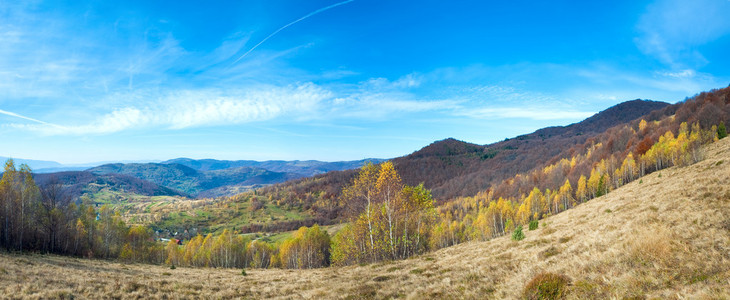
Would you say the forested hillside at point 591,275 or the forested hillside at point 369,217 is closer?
the forested hillside at point 591,275

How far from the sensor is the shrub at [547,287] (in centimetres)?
886

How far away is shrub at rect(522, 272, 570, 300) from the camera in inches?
349

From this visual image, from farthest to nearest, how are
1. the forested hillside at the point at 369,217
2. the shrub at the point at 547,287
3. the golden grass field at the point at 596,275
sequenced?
the forested hillside at the point at 369,217
the shrub at the point at 547,287
the golden grass field at the point at 596,275

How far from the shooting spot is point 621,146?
140875 millimetres

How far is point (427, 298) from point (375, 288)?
11.9ft

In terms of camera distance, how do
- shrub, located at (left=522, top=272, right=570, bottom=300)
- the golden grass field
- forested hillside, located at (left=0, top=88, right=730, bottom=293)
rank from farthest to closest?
forested hillside, located at (left=0, top=88, right=730, bottom=293) < shrub, located at (left=522, top=272, right=570, bottom=300) < the golden grass field

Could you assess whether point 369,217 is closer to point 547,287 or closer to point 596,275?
point 547,287

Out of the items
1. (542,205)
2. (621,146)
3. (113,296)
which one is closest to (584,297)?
(113,296)

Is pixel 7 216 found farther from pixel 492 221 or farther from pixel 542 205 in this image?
pixel 542 205

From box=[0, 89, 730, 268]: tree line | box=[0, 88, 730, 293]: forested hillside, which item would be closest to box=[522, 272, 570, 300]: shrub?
box=[0, 88, 730, 293]: forested hillside

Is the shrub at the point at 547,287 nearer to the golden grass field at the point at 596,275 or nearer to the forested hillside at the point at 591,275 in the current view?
the forested hillside at the point at 591,275

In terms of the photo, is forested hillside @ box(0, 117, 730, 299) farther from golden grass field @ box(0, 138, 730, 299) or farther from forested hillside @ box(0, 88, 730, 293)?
forested hillside @ box(0, 88, 730, 293)

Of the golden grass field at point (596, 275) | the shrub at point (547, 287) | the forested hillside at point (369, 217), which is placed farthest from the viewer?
the forested hillside at point (369, 217)

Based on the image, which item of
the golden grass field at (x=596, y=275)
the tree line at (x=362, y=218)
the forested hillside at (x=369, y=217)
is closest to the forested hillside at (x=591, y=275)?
the golden grass field at (x=596, y=275)
